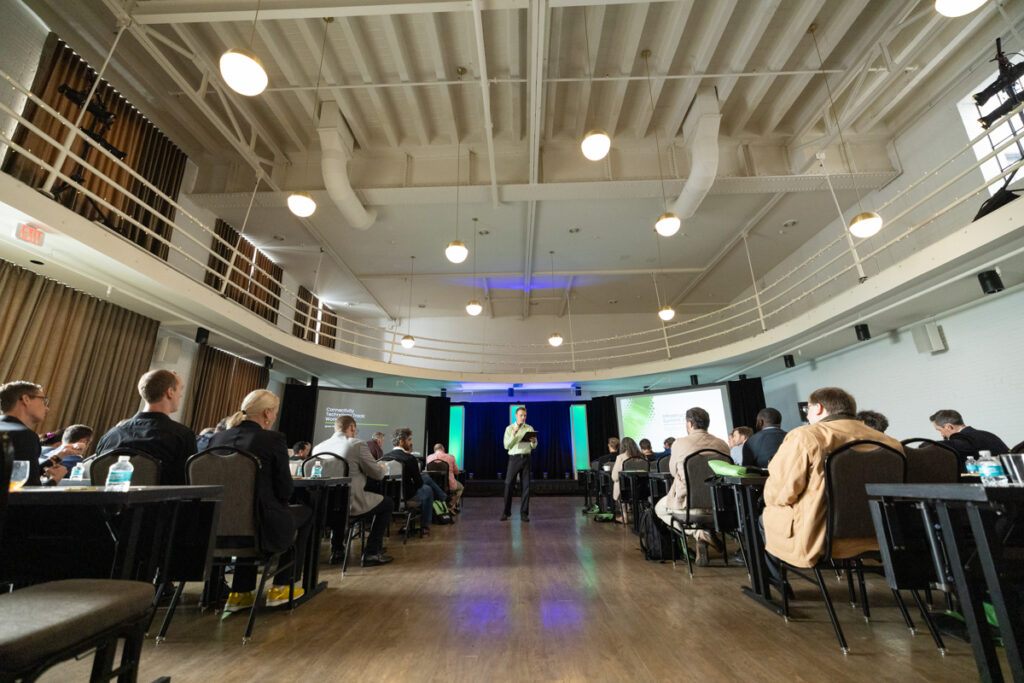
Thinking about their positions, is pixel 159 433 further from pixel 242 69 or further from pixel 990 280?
A: pixel 990 280

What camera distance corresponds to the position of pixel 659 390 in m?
10.0

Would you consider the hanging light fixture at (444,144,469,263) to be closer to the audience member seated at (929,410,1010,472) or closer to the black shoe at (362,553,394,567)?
the black shoe at (362,553,394,567)

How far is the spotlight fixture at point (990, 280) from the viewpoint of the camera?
4.26 meters

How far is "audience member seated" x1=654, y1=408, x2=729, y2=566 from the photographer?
126 inches

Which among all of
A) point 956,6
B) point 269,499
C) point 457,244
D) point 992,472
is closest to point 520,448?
point 457,244

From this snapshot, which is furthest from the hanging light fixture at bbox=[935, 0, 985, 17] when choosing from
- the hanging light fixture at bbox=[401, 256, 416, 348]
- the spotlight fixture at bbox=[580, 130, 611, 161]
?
the hanging light fixture at bbox=[401, 256, 416, 348]

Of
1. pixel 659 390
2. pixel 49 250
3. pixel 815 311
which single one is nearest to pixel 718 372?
pixel 659 390

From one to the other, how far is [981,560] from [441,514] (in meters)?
5.81

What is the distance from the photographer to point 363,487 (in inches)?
138

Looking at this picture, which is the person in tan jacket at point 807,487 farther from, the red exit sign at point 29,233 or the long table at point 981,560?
the red exit sign at point 29,233

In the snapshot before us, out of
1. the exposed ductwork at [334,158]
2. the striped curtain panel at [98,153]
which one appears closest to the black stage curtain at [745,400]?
the exposed ductwork at [334,158]

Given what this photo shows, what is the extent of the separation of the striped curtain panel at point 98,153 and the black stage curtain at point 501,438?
26.7 feet

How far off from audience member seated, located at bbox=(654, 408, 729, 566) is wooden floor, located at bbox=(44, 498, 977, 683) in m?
0.29

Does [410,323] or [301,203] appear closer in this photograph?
[301,203]
